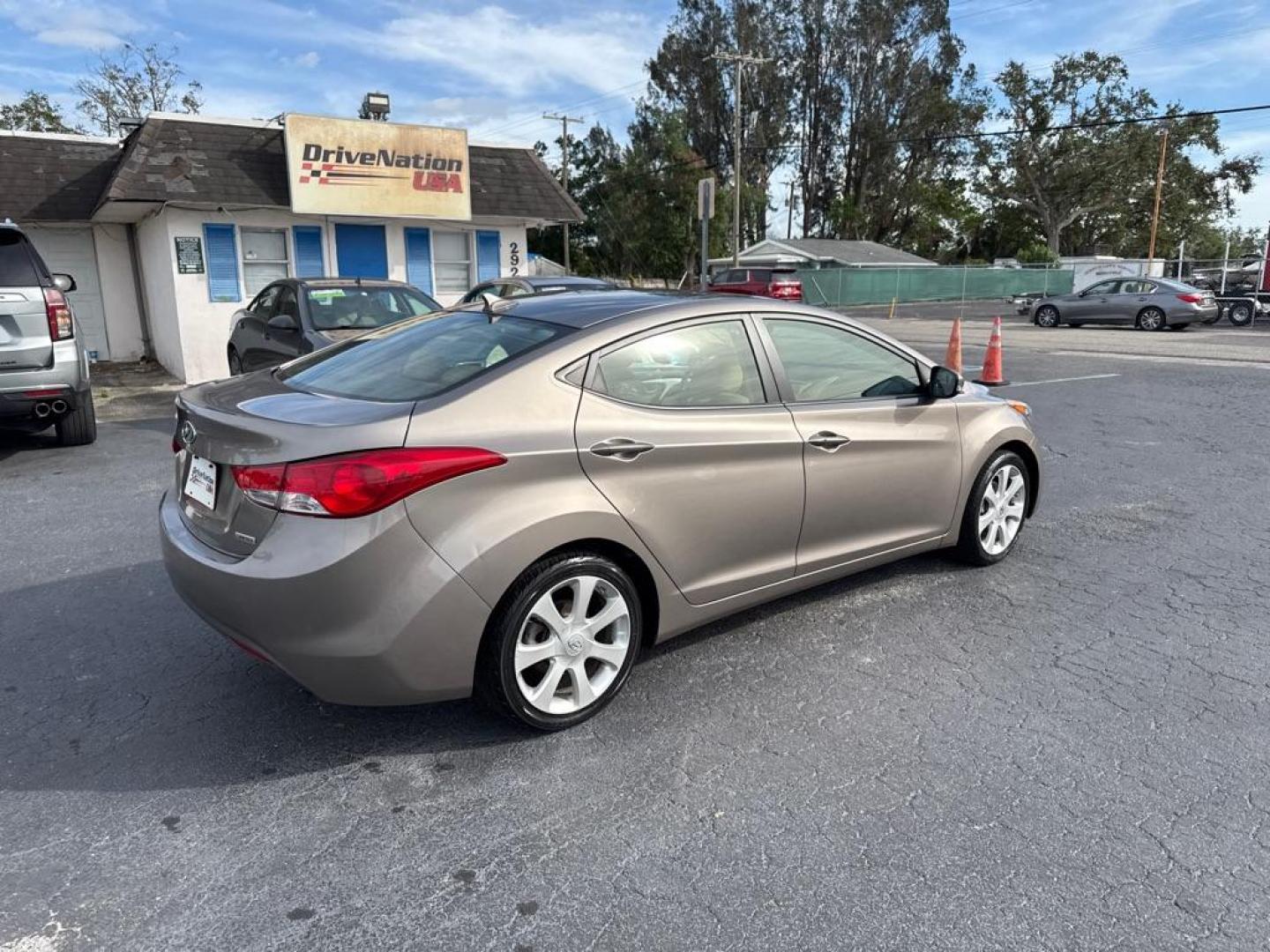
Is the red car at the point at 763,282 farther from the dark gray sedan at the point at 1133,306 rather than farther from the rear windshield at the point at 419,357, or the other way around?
the rear windshield at the point at 419,357

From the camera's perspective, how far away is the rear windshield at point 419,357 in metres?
3.19

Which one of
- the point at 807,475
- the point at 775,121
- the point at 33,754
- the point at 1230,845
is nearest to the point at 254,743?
the point at 33,754

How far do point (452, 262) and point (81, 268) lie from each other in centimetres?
626

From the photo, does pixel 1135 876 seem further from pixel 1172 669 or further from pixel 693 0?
pixel 693 0

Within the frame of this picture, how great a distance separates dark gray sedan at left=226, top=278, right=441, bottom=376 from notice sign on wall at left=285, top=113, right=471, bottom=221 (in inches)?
157

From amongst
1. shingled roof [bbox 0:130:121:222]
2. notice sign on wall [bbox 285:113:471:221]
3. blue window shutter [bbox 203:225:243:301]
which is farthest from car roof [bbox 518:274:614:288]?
shingled roof [bbox 0:130:121:222]

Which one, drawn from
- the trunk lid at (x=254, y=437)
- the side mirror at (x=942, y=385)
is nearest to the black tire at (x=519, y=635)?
the trunk lid at (x=254, y=437)

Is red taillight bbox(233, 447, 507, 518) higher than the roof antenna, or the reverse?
the roof antenna

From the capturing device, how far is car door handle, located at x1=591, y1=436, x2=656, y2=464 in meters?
3.04

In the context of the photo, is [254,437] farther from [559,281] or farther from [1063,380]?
[1063,380]

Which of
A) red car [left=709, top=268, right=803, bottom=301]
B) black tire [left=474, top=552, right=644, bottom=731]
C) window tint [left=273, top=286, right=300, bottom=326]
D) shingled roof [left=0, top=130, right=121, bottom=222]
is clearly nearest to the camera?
black tire [left=474, top=552, right=644, bottom=731]

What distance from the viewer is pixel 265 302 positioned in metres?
10.4

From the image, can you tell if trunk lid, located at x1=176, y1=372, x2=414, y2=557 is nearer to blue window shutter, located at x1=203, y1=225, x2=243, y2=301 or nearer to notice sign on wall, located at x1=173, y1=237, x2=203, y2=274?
notice sign on wall, located at x1=173, y1=237, x2=203, y2=274

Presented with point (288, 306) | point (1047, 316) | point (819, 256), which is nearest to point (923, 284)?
point (819, 256)
